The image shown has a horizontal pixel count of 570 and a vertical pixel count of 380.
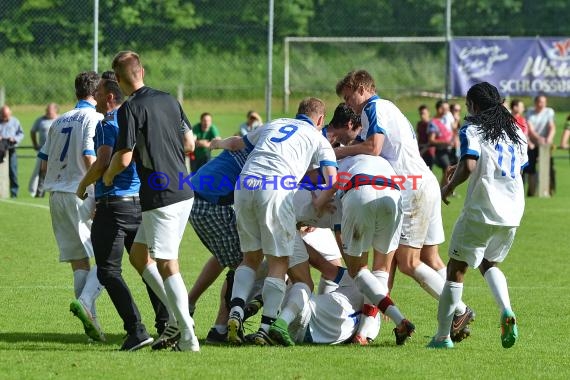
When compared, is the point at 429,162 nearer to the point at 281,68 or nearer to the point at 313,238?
the point at 281,68

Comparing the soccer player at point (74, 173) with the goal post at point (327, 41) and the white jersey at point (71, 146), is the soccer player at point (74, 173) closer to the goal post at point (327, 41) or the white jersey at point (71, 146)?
the white jersey at point (71, 146)

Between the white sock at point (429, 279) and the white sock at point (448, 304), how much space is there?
31.6 inches

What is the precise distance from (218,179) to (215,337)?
1.23m

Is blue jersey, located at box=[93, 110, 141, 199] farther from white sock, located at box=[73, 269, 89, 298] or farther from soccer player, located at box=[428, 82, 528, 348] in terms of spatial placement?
soccer player, located at box=[428, 82, 528, 348]

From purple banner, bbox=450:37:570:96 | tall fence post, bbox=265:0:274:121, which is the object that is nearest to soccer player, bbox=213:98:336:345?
tall fence post, bbox=265:0:274:121

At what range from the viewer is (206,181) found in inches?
333

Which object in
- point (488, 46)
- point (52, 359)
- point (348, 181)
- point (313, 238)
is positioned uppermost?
point (488, 46)

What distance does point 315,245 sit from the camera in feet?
Answer: 28.7

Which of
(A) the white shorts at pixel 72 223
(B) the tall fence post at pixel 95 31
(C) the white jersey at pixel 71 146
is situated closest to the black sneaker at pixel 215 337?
(A) the white shorts at pixel 72 223

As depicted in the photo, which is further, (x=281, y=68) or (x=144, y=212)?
(x=281, y=68)

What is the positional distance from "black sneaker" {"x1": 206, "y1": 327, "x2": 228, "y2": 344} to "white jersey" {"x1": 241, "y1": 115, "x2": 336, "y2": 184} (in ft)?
3.99

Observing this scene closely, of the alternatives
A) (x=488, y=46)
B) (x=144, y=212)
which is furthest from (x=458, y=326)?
(x=488, y=46)

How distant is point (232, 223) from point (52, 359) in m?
1.85

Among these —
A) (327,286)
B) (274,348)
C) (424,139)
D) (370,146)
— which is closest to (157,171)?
(274,348)
